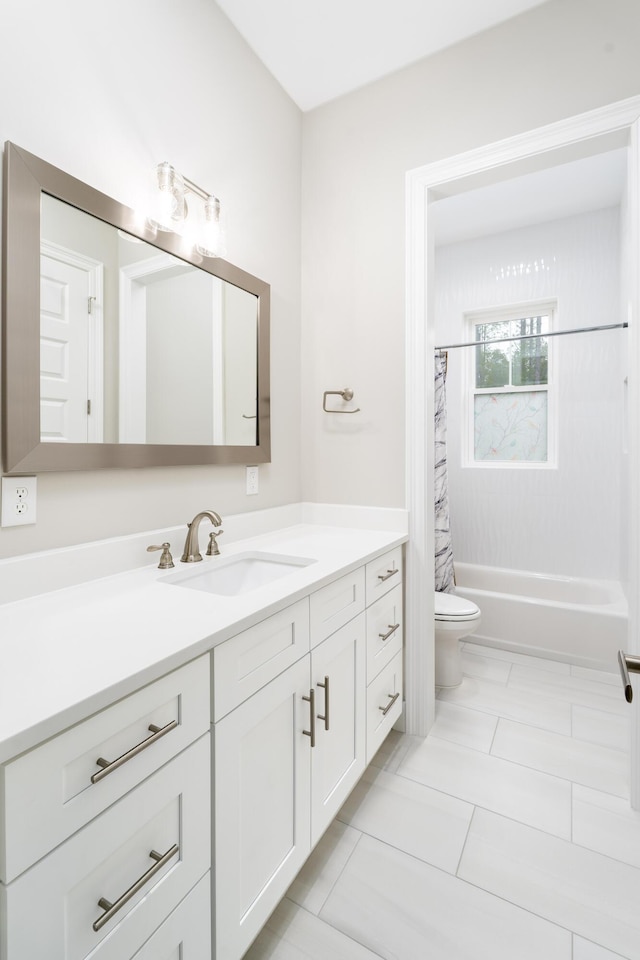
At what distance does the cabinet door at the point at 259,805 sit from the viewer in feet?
2.85

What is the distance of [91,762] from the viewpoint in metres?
0.64

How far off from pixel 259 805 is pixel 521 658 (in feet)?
7.00

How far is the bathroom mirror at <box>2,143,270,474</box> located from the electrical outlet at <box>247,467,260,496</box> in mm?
91

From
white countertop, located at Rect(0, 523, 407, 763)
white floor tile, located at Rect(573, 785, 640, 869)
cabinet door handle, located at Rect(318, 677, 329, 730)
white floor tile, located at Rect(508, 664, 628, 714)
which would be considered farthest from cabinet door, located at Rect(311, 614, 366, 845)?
white floor tile, located at Rect(508, 664, 628, 714)

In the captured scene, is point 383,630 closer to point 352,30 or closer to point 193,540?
point 193,540

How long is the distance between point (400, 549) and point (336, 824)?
0.96m

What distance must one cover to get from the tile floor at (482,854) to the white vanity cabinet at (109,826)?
1.81 feet

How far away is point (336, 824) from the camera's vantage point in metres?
1.46

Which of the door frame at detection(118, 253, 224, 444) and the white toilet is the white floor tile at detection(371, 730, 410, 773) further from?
the door frame at detection(118, 253, 224, 444)

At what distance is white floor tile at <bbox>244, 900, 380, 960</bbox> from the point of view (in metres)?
1.07

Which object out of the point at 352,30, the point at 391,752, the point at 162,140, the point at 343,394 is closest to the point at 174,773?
the point at 391,752

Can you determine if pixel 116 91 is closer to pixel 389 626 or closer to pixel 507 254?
pixel 389 626

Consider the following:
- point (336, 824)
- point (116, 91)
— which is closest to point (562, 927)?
point (336, 824)

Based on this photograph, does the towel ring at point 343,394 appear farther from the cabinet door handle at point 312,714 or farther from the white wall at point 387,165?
the cabinet door handle at point 312,714
